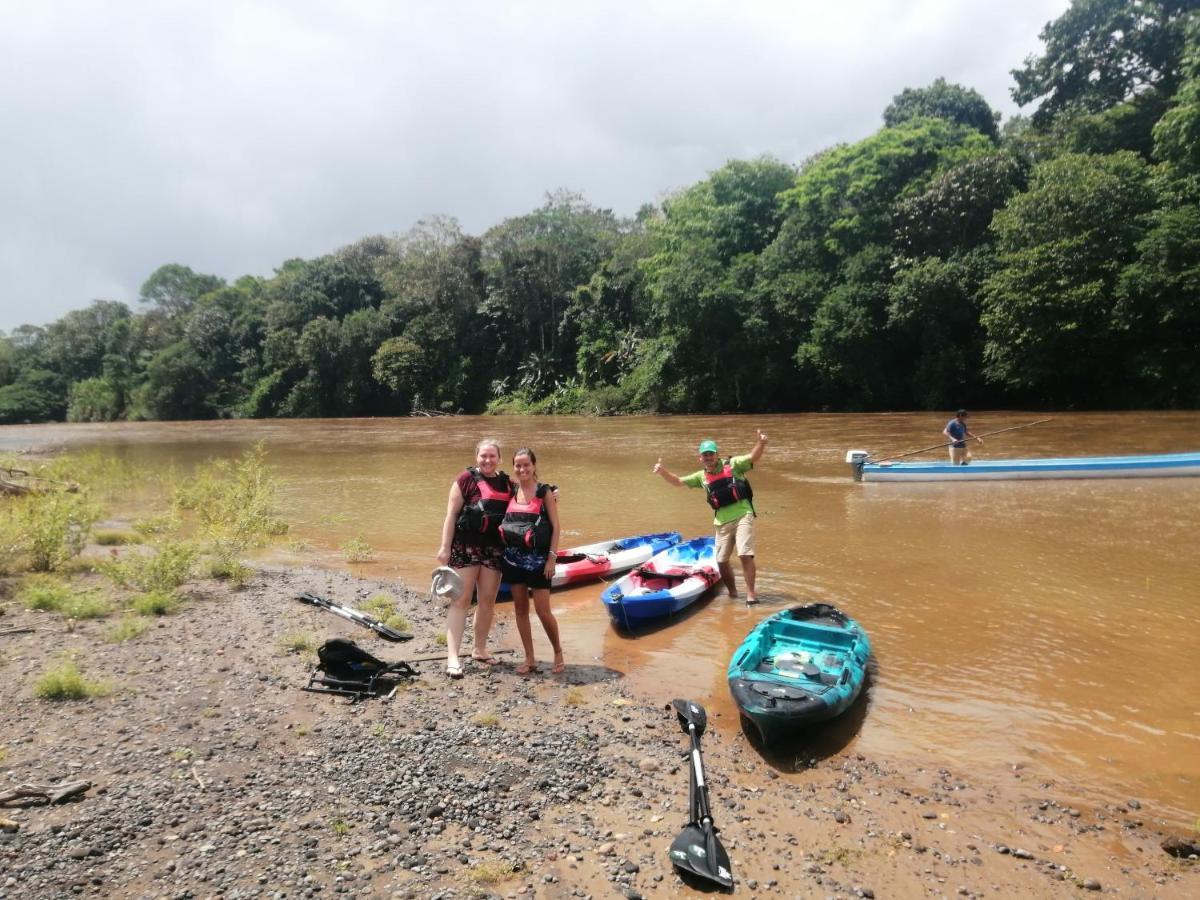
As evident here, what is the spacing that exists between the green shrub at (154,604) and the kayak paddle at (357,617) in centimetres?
121

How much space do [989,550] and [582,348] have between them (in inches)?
1514

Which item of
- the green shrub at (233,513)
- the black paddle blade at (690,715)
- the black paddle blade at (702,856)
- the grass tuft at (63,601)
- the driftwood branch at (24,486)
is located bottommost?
the black paddle blade at (702,856)

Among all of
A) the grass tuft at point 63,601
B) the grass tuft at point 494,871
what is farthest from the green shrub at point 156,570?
the grass tuft at point 494,871

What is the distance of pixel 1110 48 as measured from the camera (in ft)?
116

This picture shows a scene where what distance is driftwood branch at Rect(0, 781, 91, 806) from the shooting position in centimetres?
395

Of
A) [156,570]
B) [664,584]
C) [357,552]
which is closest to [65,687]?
[156,570]

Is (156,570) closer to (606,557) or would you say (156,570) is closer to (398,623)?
(398,623)

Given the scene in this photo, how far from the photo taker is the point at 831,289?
112 ft

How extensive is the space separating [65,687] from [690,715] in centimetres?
434

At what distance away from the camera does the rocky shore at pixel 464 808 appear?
361 cm

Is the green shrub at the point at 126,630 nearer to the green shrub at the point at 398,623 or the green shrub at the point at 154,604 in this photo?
the green shrub at the point at 154,604

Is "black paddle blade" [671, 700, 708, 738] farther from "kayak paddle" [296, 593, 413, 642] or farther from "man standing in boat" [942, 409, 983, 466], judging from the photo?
"man standing in boat" [942, 409, 983, 466]

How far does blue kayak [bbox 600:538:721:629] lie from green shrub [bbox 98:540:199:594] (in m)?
4.62

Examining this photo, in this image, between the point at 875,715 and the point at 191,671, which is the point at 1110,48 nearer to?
the point at 875,715
